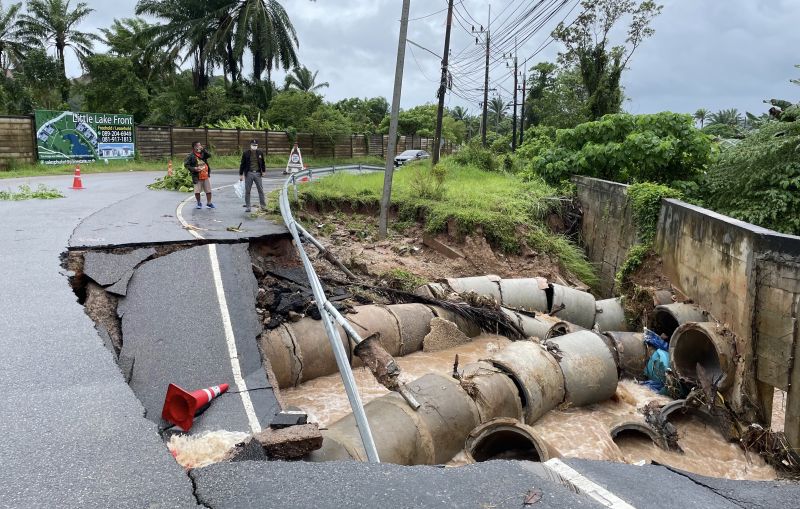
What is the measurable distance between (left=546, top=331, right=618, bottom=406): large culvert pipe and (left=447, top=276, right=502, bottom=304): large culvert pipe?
238cm

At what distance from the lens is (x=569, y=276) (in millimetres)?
13672

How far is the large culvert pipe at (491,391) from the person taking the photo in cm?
636

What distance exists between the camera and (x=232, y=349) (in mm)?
5637

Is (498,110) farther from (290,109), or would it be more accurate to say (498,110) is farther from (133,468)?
(133,468)

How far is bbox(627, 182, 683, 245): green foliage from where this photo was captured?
464 inches

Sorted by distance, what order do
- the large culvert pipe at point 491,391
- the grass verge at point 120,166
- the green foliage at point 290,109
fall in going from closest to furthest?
the large culvert pipe at point 491,391
the grass verge at point 120,166
the green foliage at point 290,109

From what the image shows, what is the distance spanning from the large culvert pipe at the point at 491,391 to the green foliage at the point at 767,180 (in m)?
6.56

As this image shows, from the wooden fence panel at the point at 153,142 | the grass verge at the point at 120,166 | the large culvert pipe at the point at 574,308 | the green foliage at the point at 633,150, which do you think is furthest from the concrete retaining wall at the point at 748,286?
the wooden fence panel at the point at 153,142

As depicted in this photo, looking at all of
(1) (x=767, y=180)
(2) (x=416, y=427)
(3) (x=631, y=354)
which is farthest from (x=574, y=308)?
(2) (x=416, y=427)

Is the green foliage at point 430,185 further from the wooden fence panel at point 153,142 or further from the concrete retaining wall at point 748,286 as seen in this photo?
the wooden fence panel at point 153,142

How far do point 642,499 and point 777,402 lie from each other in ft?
19.3

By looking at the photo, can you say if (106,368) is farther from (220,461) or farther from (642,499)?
(642,499)

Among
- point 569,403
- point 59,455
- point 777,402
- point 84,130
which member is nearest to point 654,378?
point 777,402

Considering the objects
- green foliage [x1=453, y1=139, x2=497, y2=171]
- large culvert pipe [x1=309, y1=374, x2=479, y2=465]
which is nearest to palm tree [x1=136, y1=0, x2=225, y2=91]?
green foliage [x1=453, y1=139, x2=497, y2=171]
